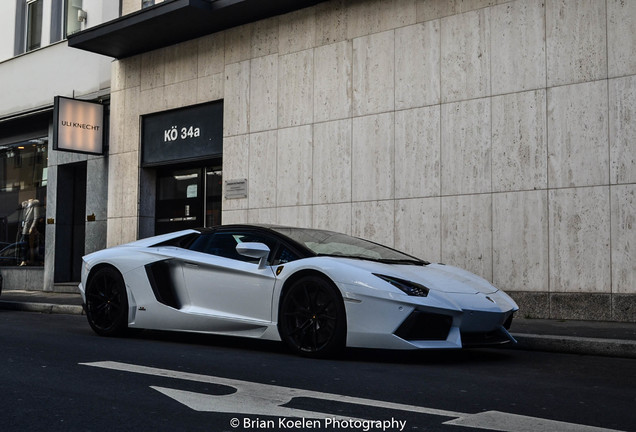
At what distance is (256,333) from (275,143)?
7425mm

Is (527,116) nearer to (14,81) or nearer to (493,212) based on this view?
(493,212)

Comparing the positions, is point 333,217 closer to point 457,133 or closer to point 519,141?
point 457,133

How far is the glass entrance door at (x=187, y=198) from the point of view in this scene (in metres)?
15.8

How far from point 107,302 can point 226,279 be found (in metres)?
1.73

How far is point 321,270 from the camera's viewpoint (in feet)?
21.4

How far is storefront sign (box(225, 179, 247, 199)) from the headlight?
836 cm

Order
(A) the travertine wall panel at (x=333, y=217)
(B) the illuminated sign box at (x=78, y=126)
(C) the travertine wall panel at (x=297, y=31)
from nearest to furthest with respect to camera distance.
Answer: (A) the travertine wall panel at (x=333, y=217)
(C) the travertine wall panel at (x=297, y=31)
(B) the illuminated sign box at (x=78, y=126)

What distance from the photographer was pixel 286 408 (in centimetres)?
426

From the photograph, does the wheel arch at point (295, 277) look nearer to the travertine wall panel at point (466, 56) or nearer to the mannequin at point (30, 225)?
the travertine wall panel at point (466, 56)

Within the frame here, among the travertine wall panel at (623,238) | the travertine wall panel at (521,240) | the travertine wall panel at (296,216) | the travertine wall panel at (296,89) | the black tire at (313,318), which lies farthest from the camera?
the travertine wall panel at (296,89)

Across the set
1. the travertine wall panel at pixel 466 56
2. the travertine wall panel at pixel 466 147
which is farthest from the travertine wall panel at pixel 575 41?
the travertine wall panel at pixel 466 147

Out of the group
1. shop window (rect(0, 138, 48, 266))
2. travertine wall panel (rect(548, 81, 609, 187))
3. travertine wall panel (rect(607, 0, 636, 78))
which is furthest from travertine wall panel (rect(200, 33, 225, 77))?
travertine wall panel (rect(607, 0, 636, 78))

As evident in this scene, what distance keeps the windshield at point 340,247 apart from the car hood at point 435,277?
28 cm

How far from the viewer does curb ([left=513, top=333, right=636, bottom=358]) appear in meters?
7.15
